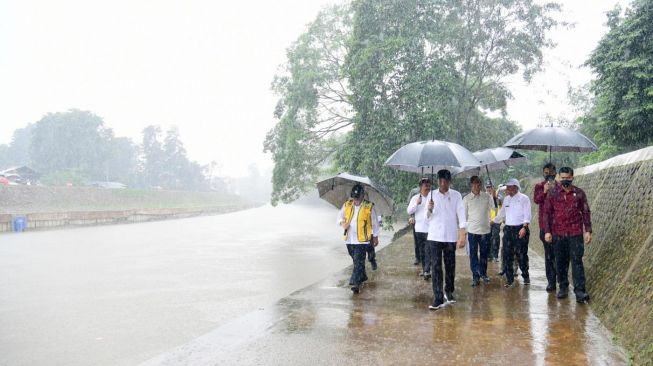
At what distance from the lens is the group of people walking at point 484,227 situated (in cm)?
570

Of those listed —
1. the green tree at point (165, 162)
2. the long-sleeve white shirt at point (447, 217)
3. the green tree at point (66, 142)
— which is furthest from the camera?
the green tree at point (165, 162)

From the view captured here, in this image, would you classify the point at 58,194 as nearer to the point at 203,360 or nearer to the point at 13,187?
the point at 13,187

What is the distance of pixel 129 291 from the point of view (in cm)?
944

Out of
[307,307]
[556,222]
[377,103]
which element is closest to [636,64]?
[377,103]

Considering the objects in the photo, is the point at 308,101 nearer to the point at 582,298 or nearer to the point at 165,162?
the point at 582,298

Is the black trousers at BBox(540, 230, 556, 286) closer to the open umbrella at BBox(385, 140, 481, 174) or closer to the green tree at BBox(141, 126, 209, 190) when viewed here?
the open umbrella at BBox(385, 140, 481, 174)

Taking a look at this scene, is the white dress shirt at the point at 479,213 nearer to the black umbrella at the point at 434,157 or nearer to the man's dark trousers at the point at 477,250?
the man's dark trousers at the point at 477,250

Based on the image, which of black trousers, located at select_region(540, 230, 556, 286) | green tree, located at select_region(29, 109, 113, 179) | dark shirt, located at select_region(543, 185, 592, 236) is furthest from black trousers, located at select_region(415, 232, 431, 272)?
green tree, located at select_region(29, 109, 113, 179)

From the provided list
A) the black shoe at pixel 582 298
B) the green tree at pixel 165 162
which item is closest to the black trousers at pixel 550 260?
the black shoe at pixel 582 298

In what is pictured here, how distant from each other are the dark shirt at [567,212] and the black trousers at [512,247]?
1.11 m

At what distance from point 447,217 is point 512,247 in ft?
6.51

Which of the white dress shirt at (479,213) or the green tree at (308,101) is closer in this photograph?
the white dress shirt at (479,213)

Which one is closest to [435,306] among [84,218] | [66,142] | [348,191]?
[348,191]

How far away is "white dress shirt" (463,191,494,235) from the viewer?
280 inches
